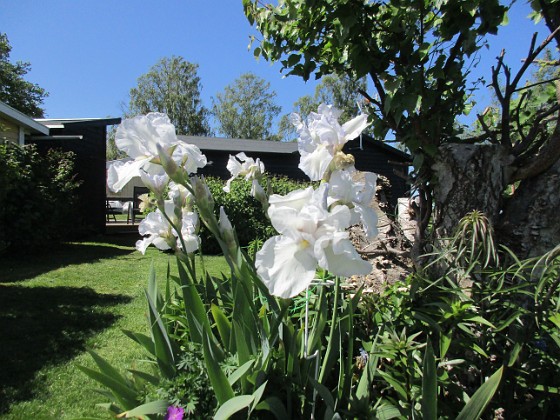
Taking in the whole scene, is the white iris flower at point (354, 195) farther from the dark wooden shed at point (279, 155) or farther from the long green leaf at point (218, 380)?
the dark wooden shed at point (279, 155)

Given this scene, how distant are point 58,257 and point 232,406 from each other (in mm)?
8511

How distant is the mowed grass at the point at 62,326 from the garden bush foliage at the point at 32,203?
1.72ft

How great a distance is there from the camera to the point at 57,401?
2625 mm

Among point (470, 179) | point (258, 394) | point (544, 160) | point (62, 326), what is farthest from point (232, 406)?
point (62, 326)

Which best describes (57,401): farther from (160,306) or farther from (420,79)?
(420,79)

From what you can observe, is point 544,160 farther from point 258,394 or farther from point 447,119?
point 258,394

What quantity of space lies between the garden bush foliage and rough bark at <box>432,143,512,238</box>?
7.67 m

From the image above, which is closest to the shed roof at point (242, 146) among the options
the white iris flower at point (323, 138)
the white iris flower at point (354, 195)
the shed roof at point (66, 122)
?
the shed roof at point (66, 122)

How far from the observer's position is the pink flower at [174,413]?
1.12 meters

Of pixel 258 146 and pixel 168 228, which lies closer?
pixel 168 228

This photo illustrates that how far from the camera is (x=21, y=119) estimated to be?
9633mm

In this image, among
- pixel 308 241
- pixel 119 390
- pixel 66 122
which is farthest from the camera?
pixel 66 122

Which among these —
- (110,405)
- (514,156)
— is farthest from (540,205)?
(110,405)

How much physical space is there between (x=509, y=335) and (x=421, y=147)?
106 cm
